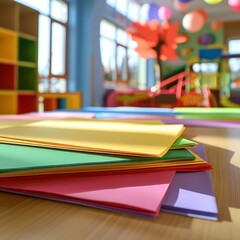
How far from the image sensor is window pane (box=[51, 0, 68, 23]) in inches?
147

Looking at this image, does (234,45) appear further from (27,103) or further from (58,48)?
(27,103)

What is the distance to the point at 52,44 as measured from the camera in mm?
Result: 3664

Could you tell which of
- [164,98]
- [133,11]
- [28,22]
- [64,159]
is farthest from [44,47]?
[64,159]

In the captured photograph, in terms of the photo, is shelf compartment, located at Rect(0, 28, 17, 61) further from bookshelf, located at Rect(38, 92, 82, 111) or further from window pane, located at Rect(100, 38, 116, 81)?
window pane, located at Rect(100, 38, 116, 81)

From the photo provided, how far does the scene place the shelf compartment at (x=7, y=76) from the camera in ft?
7.89

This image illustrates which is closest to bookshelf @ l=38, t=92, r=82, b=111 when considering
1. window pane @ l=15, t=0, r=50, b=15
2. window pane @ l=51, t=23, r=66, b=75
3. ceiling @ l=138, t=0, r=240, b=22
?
window pane @ l=51, t=23, r=66, b=75

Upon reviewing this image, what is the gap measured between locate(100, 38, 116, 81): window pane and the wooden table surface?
15.5 ft

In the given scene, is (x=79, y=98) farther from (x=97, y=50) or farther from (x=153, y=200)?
(x=153, y=200)

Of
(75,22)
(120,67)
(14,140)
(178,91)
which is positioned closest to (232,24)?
(120,67)

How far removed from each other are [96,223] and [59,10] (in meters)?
3.97

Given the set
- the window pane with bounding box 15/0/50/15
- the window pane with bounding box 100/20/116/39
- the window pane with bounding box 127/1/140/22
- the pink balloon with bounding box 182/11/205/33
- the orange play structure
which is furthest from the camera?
the window pane with bounding box 127/1/140/22

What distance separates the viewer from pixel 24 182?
11.0 inches

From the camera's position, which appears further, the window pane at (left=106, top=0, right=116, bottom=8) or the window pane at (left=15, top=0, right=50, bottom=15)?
the window pane at (left=106, top=0, right=116, bottom=8)

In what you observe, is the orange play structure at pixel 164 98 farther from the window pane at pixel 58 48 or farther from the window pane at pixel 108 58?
the window pane at pixel 58 48
